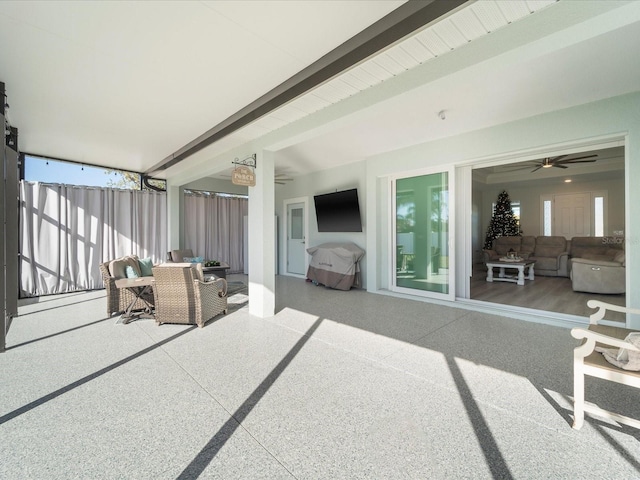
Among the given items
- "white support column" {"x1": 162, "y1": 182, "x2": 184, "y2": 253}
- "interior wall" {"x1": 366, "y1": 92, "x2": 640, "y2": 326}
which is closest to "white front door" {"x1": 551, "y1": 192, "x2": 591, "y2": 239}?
"interior wall" {"x1": 366, "y1": 92, "x2": 640, "y2": 326}

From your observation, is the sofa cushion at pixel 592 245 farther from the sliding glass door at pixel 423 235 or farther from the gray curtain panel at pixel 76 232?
the gray curtain panel at pixel 76 232

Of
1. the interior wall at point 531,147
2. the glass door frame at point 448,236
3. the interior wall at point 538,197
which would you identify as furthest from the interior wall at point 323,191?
the interior wall at point 538,197

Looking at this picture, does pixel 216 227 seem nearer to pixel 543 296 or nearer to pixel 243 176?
pixel 243 176

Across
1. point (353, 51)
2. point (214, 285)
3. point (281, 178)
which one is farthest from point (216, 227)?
point (353, 51)

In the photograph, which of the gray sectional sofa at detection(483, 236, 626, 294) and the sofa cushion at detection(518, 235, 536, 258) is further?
the sofa cushion at detection(518, 235, 536, 258)

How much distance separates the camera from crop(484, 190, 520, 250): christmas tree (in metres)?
9.16

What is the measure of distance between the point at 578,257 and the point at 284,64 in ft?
27.7

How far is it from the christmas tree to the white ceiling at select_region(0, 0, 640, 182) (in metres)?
6.09

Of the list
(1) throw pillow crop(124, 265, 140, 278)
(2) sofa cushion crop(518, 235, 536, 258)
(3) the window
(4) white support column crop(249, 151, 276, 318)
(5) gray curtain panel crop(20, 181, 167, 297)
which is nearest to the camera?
(4) white support column crop(249, 151, 276, 318)

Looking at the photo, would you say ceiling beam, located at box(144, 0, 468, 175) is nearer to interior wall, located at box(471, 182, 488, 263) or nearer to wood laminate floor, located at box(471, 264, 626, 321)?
wood laminate floor, located at box(471, 264, 626, 321)

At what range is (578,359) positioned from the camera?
1780 mm

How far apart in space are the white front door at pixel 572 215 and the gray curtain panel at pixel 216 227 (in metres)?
9.49

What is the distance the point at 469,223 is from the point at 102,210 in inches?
289

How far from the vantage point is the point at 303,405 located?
2025 mm
